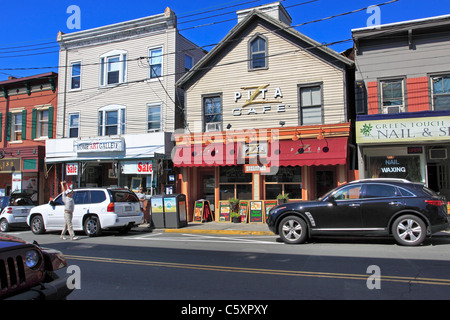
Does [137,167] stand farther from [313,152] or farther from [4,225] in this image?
[313,152]

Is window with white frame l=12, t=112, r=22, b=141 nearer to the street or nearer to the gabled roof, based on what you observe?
the gabled roof

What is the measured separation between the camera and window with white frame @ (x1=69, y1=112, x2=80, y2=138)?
803 inches

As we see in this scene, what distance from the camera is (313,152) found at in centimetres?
1423

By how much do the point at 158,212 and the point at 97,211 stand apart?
108 inches

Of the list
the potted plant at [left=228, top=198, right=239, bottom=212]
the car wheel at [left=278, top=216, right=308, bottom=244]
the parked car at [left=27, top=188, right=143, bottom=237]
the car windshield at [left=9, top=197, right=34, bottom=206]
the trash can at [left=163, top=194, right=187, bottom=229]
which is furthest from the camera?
the car windshield at [left=9, top=197, right=34, bottom=206]

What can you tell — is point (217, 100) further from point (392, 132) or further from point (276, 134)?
point (392, 132)

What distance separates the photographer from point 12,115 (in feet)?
75.0

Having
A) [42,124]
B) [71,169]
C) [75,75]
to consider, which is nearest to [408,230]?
[71,169]

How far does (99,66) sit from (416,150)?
16.6m

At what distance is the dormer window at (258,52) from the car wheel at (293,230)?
874 cm

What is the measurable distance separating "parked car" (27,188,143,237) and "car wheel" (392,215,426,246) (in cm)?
869

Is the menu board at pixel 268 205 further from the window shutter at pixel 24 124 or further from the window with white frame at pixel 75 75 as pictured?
the window shutter at pixel 24 124

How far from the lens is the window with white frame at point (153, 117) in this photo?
60.3 ft

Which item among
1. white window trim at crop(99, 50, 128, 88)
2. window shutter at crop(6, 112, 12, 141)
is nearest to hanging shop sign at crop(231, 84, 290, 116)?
white window trim at crop(99, 50, 128, 88)
